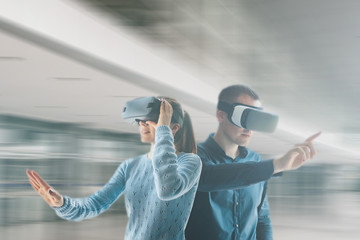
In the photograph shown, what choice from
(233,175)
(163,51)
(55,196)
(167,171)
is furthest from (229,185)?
(163,51)

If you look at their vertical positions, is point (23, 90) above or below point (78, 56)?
below

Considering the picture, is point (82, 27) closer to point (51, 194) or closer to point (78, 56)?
point (78, 56)

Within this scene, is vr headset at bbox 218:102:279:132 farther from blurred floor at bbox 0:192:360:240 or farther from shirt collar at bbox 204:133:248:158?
blurred floor at bbox 0:192:360:240

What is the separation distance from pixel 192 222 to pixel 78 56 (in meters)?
3.65

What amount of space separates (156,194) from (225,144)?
1.34 ft

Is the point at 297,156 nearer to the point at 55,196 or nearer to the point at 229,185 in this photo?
the point at 229,185

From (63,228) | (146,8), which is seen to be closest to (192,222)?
(146,8)

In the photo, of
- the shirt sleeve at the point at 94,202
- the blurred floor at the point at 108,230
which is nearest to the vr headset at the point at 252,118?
the shirt sleeve at the point at 94,202

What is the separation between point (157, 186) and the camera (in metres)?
1.25

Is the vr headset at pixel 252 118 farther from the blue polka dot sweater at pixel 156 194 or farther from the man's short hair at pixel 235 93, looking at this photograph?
the blue polka dot sweater at pixel 156 194

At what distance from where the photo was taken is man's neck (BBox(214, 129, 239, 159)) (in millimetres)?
1621

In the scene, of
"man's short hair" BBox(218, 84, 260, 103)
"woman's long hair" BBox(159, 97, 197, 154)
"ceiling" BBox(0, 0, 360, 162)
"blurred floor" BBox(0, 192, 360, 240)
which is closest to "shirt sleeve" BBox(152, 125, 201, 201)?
"woman's long hair" BBox(159, 97, 197, 154)

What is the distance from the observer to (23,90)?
712 cm

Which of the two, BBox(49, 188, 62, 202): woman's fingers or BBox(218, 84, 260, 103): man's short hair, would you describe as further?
BBox(218, 84, 260, 103): man's short hair
